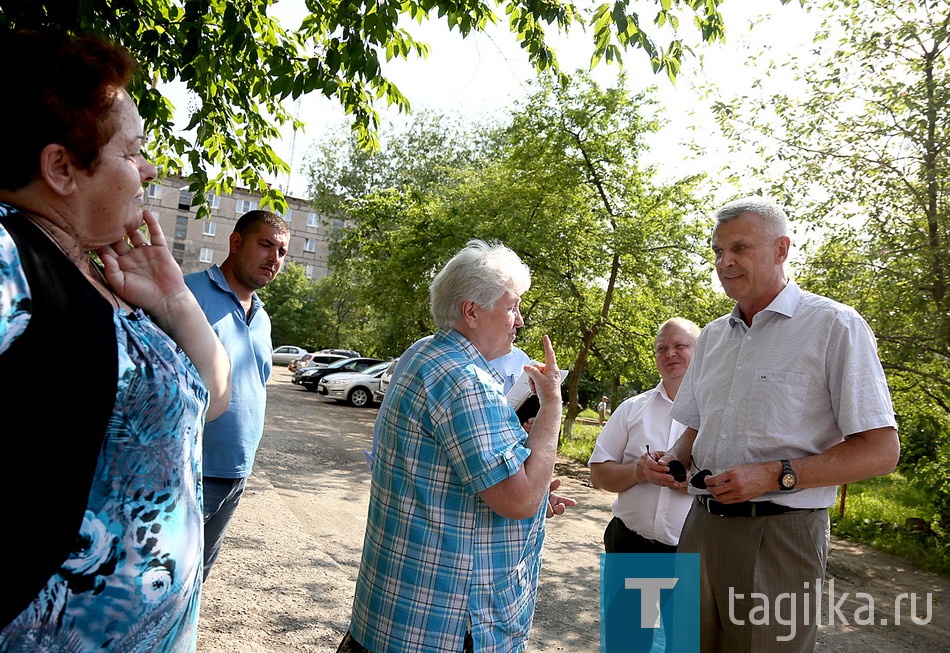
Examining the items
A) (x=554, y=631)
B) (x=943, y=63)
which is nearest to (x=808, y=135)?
(x=943, y=63)

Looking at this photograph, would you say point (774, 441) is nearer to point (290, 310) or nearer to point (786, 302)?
point (786, 302)

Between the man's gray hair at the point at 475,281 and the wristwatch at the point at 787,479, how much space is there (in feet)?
3.75

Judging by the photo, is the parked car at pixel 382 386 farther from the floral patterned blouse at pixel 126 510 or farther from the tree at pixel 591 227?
the floral patterned blouse at pixel 126 510

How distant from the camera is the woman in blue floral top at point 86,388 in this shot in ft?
3.99

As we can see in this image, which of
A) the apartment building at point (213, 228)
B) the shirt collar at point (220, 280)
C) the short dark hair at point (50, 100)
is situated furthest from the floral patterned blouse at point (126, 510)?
the apartment building at point (213, 228)

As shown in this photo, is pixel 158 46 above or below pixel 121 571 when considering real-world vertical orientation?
above

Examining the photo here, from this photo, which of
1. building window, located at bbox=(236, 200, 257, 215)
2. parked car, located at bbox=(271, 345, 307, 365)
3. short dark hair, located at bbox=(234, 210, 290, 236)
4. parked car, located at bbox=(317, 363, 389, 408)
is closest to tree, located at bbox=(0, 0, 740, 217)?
short dark hair, located at bbox=(234, 210, 290, 236)

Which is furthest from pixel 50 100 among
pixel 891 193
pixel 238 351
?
pixel 891 193

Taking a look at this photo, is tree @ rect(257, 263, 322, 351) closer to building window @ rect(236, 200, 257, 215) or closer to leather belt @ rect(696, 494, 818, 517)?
building window @ rect(236, 200, 257, 215)

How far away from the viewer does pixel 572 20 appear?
491 centimetres

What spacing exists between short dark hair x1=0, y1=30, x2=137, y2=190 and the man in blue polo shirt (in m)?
1.97

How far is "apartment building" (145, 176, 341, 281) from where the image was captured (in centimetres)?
6316

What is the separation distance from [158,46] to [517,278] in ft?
13.1

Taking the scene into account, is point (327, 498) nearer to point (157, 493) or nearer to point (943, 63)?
point (157, 493)
